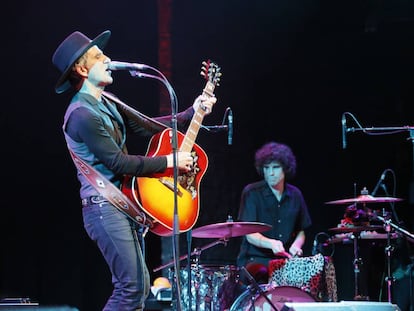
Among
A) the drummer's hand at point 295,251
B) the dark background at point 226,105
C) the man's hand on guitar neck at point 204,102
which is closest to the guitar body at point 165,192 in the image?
the man's hand on guitar neck at point 204,102

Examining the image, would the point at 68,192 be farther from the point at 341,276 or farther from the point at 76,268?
the point at 341,276

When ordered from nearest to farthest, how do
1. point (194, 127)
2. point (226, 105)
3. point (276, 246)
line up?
point (194, 127)
point (276, 246)
point (226, 105)

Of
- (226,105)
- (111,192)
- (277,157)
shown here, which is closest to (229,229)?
(277,157)

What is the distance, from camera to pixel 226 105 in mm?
8375

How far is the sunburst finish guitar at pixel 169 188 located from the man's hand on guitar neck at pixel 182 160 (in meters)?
0.12

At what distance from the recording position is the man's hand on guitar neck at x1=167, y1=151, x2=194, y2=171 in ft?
15.4

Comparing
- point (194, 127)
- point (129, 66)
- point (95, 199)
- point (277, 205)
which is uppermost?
point (129, 66)

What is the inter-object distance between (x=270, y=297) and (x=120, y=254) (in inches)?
88.6

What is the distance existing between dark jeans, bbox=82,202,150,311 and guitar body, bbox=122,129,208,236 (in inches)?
7.5

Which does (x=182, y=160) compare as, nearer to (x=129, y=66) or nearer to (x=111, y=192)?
(x=111, y=192)

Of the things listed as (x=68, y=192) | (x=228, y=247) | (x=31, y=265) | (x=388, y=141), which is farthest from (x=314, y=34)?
(x=31, y=265)

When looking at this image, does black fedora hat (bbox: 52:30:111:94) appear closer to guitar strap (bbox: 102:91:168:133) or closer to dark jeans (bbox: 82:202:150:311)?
guitar strap (bbox: 102:91:168:133)

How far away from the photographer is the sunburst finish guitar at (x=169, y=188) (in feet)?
15.6

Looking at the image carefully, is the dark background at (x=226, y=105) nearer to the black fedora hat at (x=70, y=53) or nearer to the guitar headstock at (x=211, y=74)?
the guitar headstock at (x=211, y=74)
